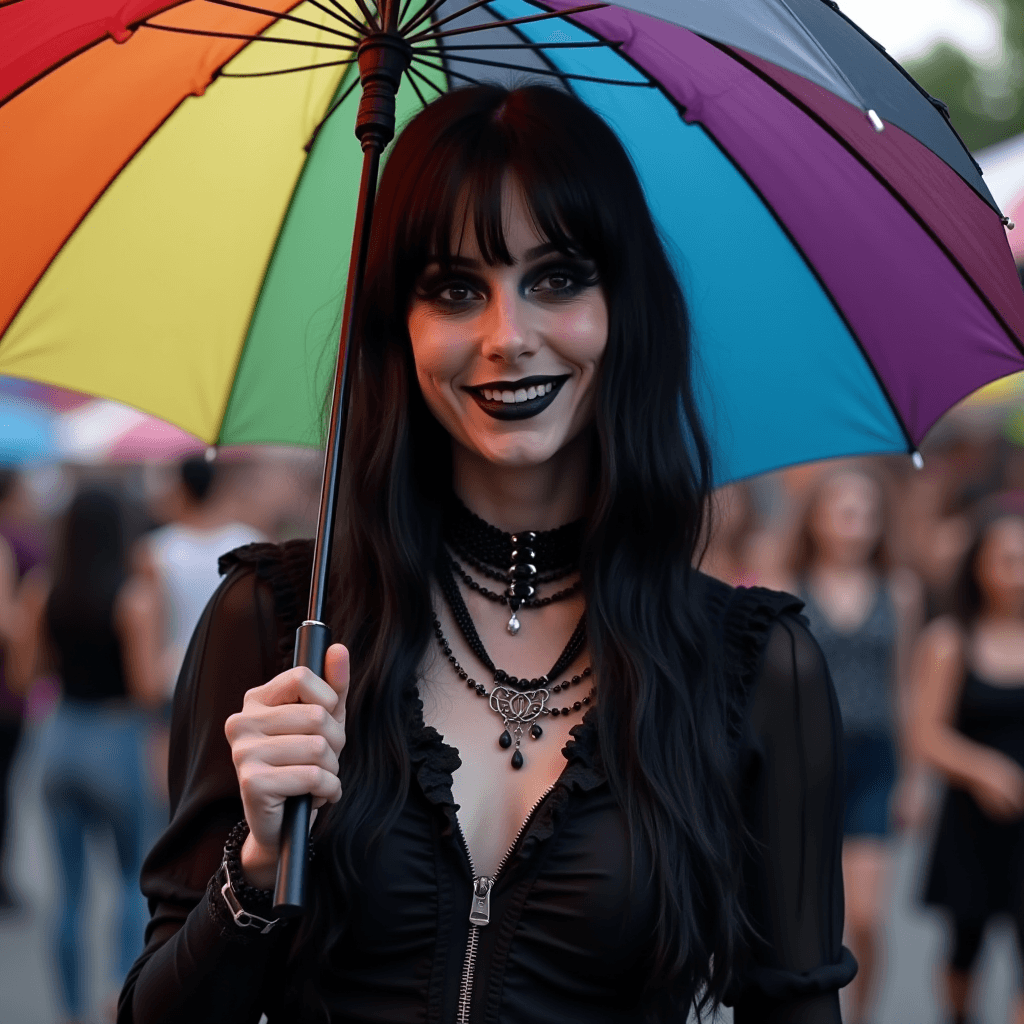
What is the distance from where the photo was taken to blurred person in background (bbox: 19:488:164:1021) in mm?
6160

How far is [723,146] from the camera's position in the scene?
8.71 ft

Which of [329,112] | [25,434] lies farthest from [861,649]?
[25,434]

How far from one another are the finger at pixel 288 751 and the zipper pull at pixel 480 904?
40 centimetres

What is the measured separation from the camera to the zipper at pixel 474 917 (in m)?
2.12

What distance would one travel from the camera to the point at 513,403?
230 centimetres

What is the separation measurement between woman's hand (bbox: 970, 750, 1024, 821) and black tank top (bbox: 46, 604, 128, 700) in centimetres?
352

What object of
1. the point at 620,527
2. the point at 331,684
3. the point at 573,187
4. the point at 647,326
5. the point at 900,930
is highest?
the point at 573,187

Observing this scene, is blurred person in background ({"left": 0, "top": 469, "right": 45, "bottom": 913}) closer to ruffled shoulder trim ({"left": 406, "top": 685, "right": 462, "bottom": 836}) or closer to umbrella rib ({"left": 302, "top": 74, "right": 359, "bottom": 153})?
umbrella rib ({"left": 302, "top": 74, "right": 359, "bottom": 153})

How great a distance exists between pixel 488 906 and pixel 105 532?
15.7ft

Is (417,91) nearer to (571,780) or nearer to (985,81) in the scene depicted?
(571,780)

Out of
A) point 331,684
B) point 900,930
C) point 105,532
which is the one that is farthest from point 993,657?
point 331,684

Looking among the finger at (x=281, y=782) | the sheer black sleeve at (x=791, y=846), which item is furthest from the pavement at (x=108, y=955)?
the finger at (x=281, y=782)

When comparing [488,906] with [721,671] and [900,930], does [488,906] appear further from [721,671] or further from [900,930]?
[900,930]

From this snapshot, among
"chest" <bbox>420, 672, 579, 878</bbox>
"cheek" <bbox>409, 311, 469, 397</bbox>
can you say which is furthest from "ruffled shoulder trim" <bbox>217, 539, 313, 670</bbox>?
"cheek" <bbox>409, 311, 469, 397</bbox>
